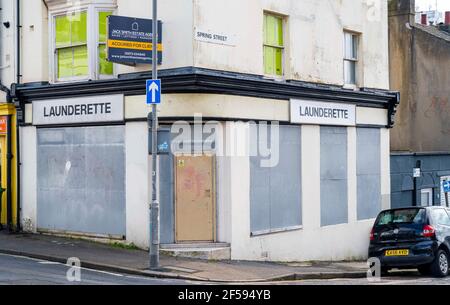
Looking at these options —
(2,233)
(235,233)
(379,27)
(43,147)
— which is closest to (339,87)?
(379,27)

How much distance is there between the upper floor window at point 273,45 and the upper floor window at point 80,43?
417 centimetres

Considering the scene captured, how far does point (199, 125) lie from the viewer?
17594 mm

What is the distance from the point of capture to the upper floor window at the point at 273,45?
19641 mm

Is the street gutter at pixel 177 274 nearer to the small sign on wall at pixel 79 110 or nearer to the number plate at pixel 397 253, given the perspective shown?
the number plate at pixel 397 253

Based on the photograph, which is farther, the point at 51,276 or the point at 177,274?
the point at 177,274

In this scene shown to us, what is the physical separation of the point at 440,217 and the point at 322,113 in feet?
16.3

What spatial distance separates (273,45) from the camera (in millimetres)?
19828

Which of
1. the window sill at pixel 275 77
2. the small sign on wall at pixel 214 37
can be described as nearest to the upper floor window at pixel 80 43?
the small sign on wall at pixel 214 37

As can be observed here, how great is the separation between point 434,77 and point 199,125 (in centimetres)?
1690

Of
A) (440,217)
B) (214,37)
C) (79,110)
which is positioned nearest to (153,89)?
(214,37)

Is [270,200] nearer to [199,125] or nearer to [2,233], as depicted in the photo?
[199,125]

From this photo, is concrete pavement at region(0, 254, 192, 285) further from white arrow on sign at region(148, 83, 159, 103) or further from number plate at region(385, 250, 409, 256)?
number plate at region(385, 250, 409, 256)

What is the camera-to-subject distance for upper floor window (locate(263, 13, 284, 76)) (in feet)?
64.4

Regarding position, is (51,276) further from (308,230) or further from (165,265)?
(308,230)
